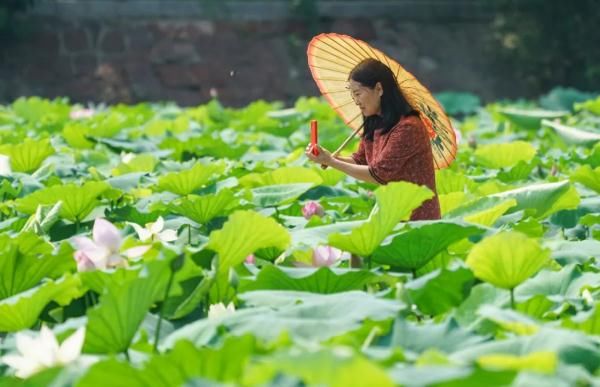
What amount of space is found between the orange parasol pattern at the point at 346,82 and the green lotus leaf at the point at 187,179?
0.41 meters

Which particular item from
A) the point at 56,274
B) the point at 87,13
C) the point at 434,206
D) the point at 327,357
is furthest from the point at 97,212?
the point at 87,13

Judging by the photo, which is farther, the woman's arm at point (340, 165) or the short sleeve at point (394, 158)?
the short sleeve at point (394, 158)

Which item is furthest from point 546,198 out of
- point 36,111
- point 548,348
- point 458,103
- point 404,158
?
point 458,103

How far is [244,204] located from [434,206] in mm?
403

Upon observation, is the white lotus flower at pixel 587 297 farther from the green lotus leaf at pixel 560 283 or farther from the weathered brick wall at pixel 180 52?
the weathered brick wall at pixel 180 52

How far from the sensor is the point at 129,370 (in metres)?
1.38

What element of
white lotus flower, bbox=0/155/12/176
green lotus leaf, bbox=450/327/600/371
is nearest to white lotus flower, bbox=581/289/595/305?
green lotus leaf, bbox=450/327/600/371

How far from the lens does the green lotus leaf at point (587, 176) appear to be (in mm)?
2835

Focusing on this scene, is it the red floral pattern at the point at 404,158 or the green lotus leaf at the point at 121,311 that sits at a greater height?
the green lotus leaf at the point at 121,311

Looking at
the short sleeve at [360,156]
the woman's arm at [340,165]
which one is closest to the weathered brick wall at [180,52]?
the short sleeve at [360,156]

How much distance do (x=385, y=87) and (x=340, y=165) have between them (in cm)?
25

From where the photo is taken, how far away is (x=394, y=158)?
10.2 ft

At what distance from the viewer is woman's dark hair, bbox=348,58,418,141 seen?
3.13 meters

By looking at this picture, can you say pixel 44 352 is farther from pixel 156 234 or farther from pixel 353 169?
pixel 353 169
